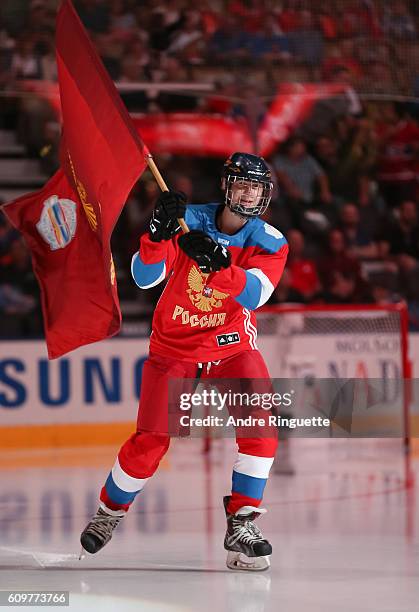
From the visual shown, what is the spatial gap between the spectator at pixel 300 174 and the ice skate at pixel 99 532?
7021mm

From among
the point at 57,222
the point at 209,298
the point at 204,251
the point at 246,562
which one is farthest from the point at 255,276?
the point at 246,562

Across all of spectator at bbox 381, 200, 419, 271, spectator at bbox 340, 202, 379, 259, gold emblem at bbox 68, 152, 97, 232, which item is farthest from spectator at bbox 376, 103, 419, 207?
gold emblem at bbox 68, 152, 97, 232

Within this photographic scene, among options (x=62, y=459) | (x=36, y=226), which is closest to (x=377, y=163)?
(x=62, y=459)

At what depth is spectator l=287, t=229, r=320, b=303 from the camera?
11.1m

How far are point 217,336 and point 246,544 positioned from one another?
792mm

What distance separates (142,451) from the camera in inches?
186

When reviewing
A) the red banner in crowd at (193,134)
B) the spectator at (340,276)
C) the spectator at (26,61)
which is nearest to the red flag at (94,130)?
the spectator at (26,61)

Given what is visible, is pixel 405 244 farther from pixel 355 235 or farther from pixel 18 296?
pixel 18 296

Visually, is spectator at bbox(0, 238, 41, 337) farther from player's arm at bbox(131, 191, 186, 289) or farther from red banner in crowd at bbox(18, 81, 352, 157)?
player's arm at bbox(131, 191, 186, 289)

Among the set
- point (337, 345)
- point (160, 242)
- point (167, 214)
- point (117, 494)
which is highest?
point (167, 214)

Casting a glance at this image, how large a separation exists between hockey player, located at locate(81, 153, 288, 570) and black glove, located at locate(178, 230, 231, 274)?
125mm

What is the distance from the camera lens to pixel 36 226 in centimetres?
533

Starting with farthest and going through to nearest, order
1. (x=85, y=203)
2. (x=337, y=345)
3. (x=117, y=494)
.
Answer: (x=337, y=345) < (x=85, y=203) < (x=117, y=494)

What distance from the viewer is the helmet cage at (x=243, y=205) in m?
4.77
